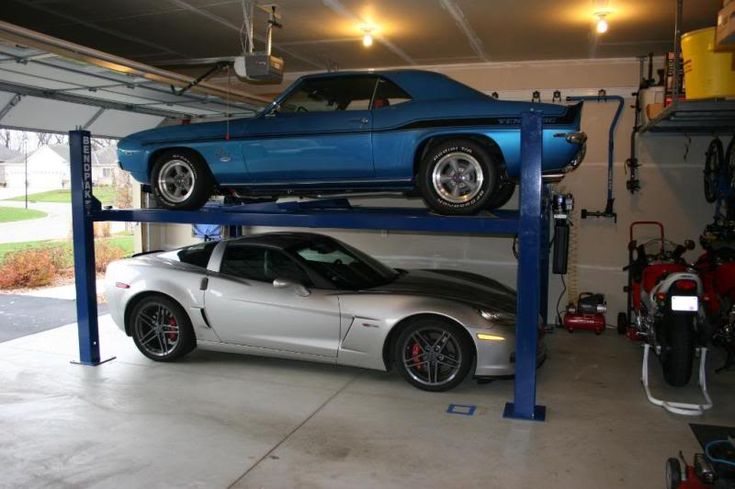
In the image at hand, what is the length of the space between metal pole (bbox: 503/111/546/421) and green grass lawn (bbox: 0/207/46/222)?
11.9m

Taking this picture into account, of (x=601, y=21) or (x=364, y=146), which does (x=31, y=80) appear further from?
(x=601, y=21)

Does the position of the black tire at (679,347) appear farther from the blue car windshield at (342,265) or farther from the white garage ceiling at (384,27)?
the white garage ceiling at (384,27)

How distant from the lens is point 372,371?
5613 millimetres

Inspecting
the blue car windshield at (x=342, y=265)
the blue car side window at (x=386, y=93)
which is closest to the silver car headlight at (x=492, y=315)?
the blue car windshield at (x=342, y=265)

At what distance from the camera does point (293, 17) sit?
230 inches

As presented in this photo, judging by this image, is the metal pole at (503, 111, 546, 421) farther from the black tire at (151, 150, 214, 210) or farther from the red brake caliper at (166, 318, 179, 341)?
the red brake caliper at (166, 318, 179, 341)

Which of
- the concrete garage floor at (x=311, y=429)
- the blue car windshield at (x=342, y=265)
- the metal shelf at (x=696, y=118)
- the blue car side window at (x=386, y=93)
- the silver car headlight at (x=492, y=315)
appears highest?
the blue car side window at (x=386, y=93)

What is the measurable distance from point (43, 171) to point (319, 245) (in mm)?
8310

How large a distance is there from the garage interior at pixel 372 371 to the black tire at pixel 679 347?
0.20 m

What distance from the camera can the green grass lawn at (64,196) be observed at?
40.5 ft

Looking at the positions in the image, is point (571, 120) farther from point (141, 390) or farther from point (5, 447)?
point (5, 447)

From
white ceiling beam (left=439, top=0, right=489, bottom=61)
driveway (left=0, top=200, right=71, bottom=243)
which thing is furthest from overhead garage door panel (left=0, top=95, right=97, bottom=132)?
driveway (left=0, top=200, right=71, bottom=243)

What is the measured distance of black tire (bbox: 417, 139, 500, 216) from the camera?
185 inches

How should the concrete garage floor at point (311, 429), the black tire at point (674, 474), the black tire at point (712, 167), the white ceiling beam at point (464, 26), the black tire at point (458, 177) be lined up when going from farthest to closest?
the black tire at point (712, 167)
the white ceiling beam at point (464, 26)
the black tire at point (458, 177)
the concrete garage floor at point (311, 429)
the black tire at point (674, 474)
